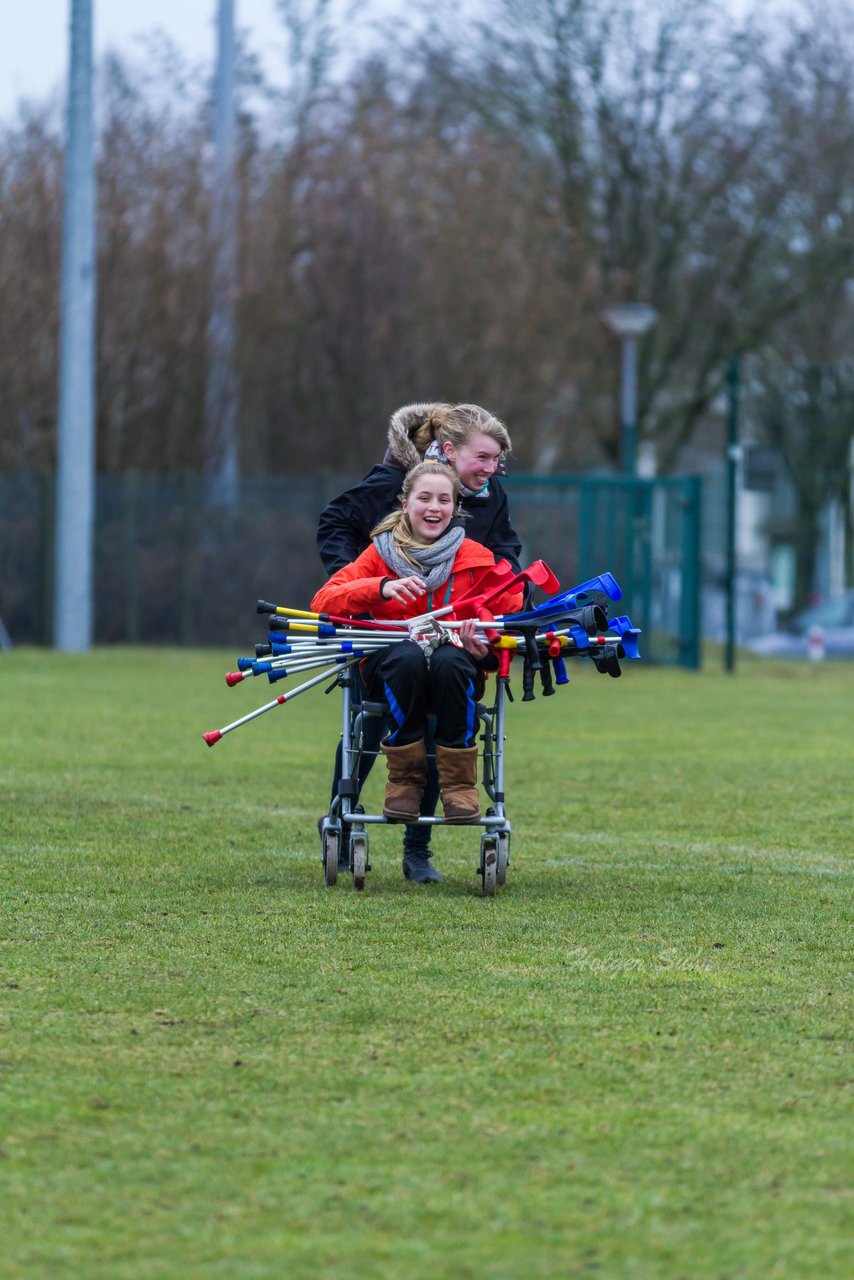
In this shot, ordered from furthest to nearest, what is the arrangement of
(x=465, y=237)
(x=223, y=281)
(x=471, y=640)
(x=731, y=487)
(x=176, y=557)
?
1. (x=465, y=237)
2. (x=223, y=281)
3. (x=176, y=557)
4. (x=731, y=487)
5. (x=471, y=640)

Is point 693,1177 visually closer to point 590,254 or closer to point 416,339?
point 416,339

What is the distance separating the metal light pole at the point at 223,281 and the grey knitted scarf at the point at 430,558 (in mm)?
18901

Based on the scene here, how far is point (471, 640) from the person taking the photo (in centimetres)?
644

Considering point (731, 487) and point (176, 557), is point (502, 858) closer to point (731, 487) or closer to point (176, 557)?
point (731, 487)

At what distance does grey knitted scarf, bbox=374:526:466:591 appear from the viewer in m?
6.63

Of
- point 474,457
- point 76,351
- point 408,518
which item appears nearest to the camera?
point 408,518

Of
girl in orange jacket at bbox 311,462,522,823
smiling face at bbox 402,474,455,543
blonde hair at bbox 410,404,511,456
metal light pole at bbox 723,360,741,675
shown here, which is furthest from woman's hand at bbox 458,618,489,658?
metal light pole at bbox 723,360,741,675

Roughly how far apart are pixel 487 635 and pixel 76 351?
15850 millimetres

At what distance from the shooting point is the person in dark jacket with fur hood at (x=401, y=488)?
680cm

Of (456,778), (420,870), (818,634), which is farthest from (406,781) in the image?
(818,634)

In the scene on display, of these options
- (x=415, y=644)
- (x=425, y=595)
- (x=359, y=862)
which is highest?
(x=425, y=595)

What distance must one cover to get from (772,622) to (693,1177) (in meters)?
23.6

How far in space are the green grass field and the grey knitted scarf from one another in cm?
104

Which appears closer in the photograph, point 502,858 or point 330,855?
point 502,858
